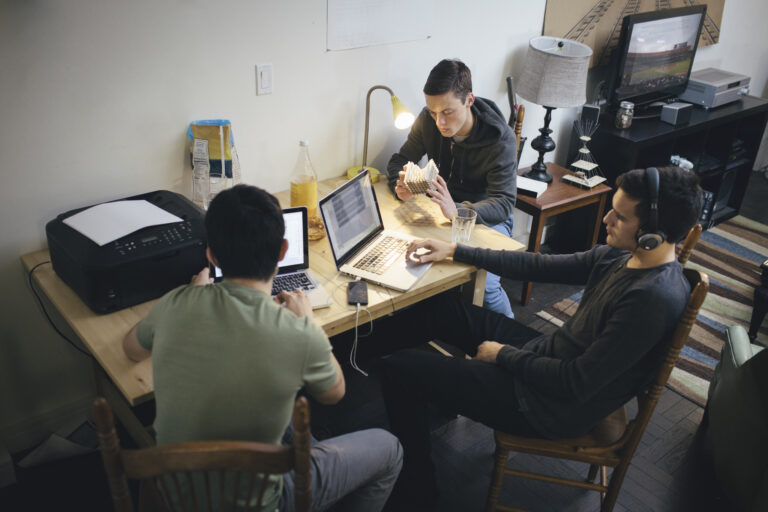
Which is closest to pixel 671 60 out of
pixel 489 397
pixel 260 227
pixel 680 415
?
pixel 680 415

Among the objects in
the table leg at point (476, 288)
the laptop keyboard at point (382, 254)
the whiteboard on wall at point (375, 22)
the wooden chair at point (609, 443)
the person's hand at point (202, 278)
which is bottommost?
the wooden chair at point (609, 443)

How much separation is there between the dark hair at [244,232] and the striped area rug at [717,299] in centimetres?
201

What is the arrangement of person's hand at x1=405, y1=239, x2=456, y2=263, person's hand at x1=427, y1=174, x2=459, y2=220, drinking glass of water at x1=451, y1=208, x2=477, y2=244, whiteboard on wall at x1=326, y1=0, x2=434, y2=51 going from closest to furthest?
person's hand at x1=405, y1=239, x2=456, y2=263, drinking glass of water at x1=451, y1=208, x2=477, y2=244, person's hand at x1=427, y1=174, x2=459, y2=220, whiteboard on wall at x1=326, y1=0, x2=434, y2=51

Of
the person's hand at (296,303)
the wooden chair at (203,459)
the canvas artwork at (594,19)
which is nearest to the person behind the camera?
the wooden chair at (203,459)

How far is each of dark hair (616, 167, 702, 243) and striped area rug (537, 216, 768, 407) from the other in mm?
1320

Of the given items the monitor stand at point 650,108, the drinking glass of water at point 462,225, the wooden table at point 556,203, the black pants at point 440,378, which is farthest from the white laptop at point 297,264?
the monitor stand at point 650,108

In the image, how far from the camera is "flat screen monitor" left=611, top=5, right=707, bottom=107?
3.23 m

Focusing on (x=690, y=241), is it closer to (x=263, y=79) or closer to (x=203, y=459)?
(x=203, y=459)

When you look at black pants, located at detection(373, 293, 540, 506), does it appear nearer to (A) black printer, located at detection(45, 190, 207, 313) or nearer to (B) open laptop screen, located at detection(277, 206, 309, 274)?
(B) open laptop screen, located at detection(277, 206, 309, 274)

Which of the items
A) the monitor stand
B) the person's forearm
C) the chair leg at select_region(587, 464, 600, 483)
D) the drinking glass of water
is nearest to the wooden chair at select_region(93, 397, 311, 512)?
the person's forearm

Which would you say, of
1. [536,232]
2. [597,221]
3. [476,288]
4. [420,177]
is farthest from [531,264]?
[597,221]

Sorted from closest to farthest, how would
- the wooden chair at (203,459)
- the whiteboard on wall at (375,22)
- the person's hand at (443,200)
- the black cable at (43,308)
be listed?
the wooden chair at (203,459)
the black cable at (43,308)
the person's hand at (443,200)
the whiteboard on wall at (375,22)

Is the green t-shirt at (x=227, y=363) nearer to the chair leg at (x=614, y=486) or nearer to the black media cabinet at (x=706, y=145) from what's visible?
the chair leg at (x=614, y=486)

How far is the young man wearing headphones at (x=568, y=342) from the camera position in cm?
155
